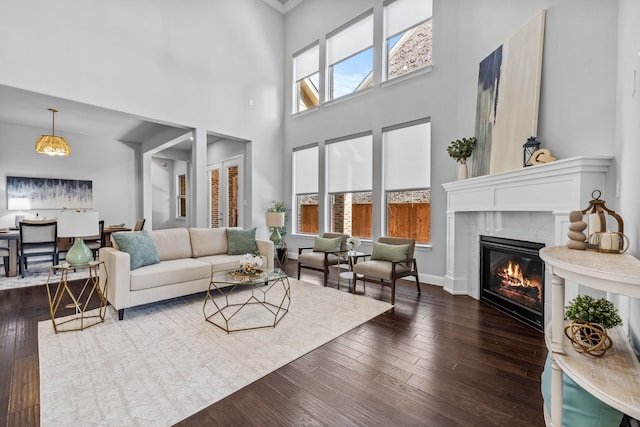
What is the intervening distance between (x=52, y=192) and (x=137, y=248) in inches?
206

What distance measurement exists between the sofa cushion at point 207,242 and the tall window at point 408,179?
9.26 feet

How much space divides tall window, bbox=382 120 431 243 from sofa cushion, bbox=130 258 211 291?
3178mm

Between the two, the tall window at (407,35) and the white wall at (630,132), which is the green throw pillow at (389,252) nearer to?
the white wall at (630,132)

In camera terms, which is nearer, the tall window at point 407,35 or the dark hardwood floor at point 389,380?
the dark hardwood floor at point 389,380

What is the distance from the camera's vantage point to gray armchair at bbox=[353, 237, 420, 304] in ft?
11.8

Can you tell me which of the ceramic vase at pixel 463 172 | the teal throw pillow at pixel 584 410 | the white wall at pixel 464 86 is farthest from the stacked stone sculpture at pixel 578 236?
the ceramic vase at pixel 463 172

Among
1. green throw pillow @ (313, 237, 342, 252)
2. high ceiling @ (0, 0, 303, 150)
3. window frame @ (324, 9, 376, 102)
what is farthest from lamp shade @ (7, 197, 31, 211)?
window frame @ (324, 9, 376, 102)

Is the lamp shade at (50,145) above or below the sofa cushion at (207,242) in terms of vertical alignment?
above

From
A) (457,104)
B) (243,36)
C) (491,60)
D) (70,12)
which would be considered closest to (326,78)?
(243,36)

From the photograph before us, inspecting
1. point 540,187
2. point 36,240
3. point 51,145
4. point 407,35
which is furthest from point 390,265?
point 51,145

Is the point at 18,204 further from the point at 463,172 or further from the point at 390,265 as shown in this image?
the point at 463,172

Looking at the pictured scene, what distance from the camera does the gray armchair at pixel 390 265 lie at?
3.61m

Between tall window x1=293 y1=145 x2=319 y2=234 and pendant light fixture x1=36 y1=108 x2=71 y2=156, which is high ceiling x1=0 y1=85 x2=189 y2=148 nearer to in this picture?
pendant light fixture x1=36 y1=108 x2=71 y2=156

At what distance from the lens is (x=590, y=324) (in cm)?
134
